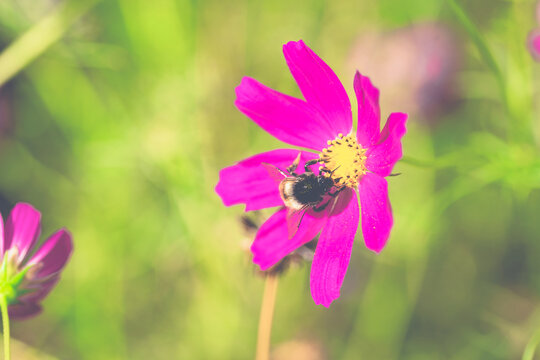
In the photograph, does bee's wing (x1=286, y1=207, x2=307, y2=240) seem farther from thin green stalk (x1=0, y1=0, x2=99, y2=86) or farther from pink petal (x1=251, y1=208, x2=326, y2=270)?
thin green stalk (x1=0, y1=0, x2=99, y2=86)

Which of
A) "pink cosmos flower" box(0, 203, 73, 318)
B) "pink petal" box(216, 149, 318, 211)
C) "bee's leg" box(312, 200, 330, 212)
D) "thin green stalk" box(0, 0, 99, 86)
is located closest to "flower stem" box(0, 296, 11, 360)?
"pink cosmos flower" box(0, 203, 73, 318)

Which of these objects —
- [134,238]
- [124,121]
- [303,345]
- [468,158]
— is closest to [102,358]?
[134,238]

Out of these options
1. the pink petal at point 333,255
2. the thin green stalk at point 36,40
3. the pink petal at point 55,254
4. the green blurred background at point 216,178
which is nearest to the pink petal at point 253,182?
the pink petal at point 333,255

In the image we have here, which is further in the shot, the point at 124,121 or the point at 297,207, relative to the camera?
the point at 124,121

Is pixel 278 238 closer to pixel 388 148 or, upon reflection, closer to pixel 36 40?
pixel 388 148

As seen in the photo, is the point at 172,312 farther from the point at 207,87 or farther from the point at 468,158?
the point at 468,158
